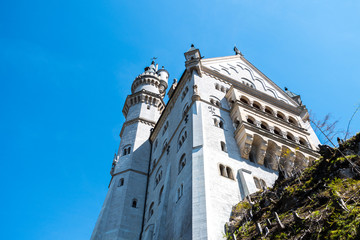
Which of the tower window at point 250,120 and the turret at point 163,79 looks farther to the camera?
the turret at point 163,79

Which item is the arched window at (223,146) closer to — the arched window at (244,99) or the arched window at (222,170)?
the arched window at (222,170)

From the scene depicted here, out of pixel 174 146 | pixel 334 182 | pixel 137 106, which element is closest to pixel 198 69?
pixel 174 146

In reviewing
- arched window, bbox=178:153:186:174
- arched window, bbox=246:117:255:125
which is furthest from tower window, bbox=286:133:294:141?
arched window, bbox=178:153:186:174

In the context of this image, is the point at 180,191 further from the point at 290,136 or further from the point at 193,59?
the point at 193,59

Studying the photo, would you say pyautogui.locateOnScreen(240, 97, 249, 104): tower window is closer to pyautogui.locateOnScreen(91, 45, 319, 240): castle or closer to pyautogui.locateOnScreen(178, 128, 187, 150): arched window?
pyautogui.locateOnScreen(91, 45, 319, 240): castle

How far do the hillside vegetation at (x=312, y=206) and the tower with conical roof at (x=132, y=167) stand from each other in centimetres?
1487

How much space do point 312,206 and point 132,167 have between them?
25.7 m

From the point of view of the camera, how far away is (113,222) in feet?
103

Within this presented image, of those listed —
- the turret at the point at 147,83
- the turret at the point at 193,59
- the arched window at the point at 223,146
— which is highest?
the turret at the point at 147,83

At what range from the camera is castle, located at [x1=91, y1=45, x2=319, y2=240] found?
21547 mm

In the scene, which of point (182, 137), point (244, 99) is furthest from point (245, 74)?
point (182, 137)

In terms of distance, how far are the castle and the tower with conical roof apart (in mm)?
116

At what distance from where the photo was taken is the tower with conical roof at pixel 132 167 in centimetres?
3110

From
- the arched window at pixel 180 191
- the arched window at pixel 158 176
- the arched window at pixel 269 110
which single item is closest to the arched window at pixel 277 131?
the arched window at pixel 269 110
